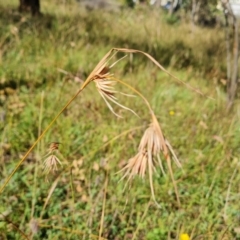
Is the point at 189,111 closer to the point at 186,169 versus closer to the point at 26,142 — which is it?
the point at 186,169

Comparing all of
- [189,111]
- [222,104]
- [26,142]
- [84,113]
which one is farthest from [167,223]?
[222,104]

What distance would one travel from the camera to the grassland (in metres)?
1.70

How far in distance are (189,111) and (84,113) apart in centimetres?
82

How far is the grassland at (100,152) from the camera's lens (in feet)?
5.57

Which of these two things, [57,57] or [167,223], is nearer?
[167,223]

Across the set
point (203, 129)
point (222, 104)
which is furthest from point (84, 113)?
point (222, 104)

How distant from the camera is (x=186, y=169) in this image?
2.22m

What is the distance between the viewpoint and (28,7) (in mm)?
5754

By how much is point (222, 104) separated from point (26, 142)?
1.76 meters

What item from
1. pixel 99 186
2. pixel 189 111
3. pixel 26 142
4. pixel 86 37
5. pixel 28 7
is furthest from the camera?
pixel 28 7

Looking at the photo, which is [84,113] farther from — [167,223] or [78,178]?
[167,223]

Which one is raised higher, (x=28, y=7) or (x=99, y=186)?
(x=28, y=7)

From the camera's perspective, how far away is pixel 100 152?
226 centimetres

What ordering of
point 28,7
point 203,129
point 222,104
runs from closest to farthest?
point 203,129 → point 222,104 → point 28,7
